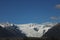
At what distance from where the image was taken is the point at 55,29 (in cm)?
19325

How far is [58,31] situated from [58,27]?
11.0m

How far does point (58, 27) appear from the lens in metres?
196

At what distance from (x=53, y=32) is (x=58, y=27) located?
13.2m

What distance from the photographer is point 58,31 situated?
608 feet

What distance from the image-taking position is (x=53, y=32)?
604 feet

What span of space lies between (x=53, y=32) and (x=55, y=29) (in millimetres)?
9524

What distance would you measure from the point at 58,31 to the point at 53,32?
161 inches

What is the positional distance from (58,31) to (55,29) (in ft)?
27.0

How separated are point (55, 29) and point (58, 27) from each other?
13.3ft
